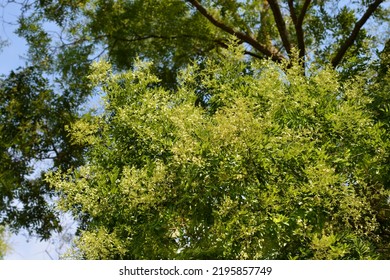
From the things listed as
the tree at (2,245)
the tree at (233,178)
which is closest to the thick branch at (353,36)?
the tree at (233,178)

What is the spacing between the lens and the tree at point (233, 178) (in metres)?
5.72

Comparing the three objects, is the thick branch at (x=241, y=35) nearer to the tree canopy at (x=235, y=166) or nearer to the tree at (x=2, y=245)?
the tree canopy at (x=235, y=166)

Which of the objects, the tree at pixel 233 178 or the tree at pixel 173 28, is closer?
the tree at pixel 233 178

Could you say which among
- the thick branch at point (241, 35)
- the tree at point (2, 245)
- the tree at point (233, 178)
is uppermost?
→ the thick branch at point (241, 35)

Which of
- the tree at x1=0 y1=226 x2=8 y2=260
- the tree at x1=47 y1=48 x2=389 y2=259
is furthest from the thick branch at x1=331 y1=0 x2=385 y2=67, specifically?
the tree at x1=0 y1=226 x2=8 y2=260

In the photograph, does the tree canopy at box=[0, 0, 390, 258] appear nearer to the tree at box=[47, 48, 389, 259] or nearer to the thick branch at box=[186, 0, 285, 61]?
the tree at box=[47, 48, 389, 259]

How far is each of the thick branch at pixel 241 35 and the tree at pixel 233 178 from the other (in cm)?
534

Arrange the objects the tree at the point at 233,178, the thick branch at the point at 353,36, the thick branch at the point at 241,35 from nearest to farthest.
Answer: the tree at the point at 233,178 < the thick branch at the point at 353,36 < the thick branch at the point at 241,35

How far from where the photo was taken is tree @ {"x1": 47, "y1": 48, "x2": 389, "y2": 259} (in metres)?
5.72

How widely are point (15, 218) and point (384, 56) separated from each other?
751cm

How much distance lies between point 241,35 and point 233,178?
7.56 meters

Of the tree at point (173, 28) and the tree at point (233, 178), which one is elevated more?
the tree at point (173, 28)

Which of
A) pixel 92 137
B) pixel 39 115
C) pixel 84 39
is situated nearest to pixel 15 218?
pixel 39 115
